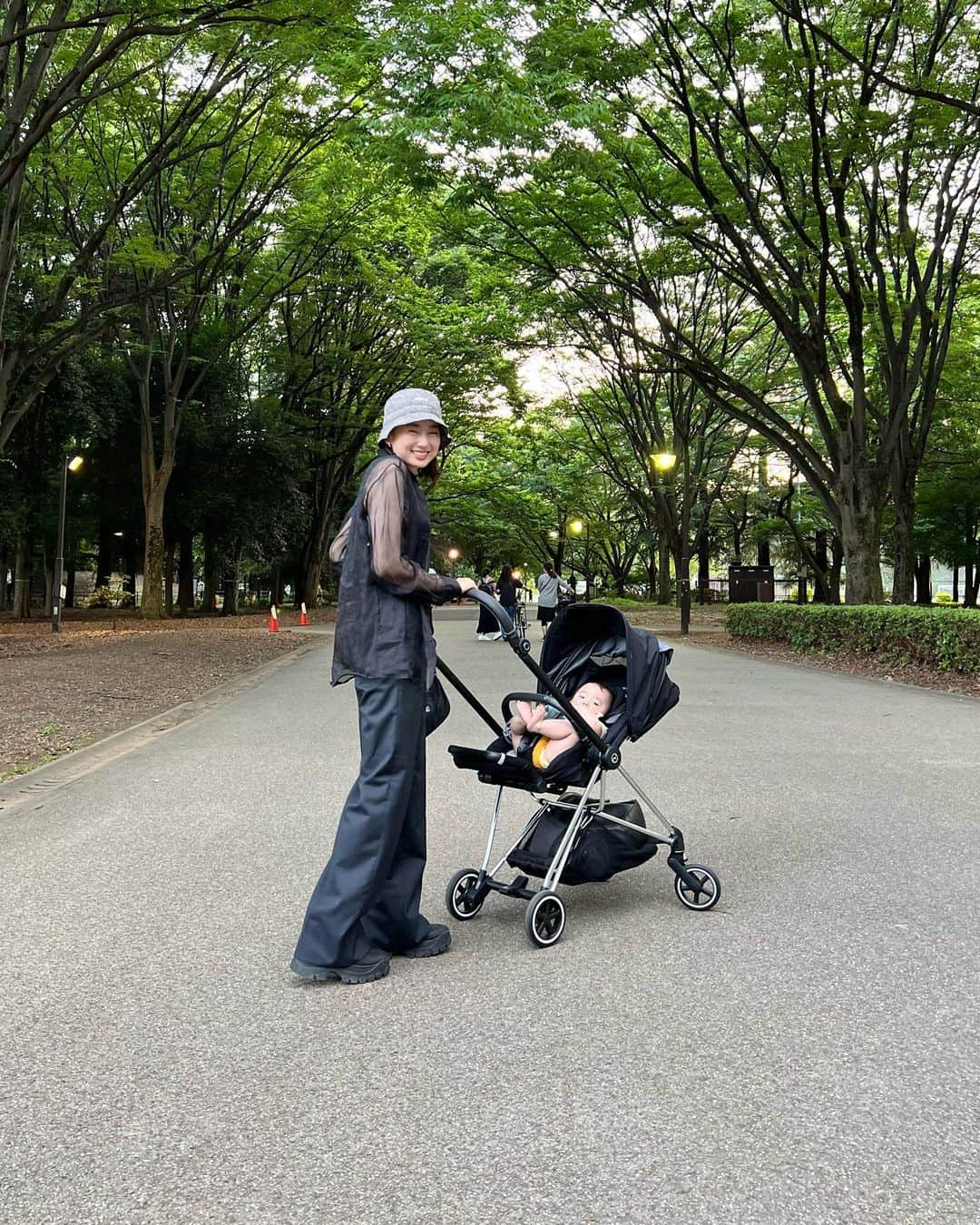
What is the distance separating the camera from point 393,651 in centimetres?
354

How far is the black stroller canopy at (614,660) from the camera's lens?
4.12 meters

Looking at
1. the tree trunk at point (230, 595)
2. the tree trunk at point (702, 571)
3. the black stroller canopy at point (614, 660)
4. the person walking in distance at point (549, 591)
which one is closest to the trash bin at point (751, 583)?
the person walking in distance at point (549, 591)

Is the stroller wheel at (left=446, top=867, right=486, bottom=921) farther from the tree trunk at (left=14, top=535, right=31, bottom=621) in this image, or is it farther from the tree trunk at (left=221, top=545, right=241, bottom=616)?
the tree trunk at (left=14, top=535, right=31, bottom=621)

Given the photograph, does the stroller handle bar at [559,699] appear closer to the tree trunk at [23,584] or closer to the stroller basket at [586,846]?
the stroller basket at [586,846]

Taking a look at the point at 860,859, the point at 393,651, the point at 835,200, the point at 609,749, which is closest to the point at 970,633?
the point at 835,200

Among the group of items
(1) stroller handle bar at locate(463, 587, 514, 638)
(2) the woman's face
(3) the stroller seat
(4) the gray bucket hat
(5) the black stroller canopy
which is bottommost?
(3) the stroller seat

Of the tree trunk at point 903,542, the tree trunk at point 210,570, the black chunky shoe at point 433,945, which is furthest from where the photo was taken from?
the tree trunk at point 210,570

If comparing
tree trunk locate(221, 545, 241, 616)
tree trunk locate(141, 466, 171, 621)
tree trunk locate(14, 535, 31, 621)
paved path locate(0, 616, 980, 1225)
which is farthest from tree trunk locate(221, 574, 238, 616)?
paved path locate(0, 616, 980, 1225)

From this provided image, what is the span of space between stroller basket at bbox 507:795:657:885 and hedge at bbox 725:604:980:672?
9651mm

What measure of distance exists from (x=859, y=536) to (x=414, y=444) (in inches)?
591

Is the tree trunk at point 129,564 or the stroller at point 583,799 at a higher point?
the tree trunk at point 129,564

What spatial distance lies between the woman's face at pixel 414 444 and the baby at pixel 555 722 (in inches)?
42.0

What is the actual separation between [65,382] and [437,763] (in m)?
21.7

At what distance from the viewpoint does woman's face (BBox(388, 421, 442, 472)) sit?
3.71m
